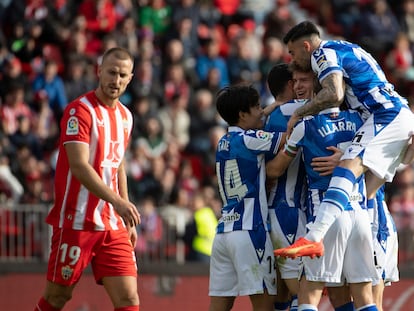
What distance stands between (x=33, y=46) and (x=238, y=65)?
11.2ft

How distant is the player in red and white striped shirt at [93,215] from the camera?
8328 mm

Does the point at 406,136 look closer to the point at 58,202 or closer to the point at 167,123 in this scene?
the point at 58,202

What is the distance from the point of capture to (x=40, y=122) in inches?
602

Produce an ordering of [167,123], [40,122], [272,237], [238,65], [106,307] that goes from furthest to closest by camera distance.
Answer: [238,65]
[167,123]
[40,122]
[106,307]
[272,237]

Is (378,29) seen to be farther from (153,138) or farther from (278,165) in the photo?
(278,165)

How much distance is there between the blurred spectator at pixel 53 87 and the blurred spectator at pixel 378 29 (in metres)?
5.84

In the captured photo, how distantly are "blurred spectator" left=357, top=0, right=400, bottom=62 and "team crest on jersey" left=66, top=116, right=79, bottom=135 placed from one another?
450 inches

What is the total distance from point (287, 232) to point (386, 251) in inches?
29.7

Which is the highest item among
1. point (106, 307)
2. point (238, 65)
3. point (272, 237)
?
point (238, 65)

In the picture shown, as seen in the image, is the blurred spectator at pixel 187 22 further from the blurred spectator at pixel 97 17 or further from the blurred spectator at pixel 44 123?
the blurred spectator at pixel 44 123

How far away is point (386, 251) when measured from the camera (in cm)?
804

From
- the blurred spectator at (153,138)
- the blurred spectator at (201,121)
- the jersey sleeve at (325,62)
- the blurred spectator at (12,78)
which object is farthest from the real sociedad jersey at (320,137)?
the blurred spectator at (201,121)

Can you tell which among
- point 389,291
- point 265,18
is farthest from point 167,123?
point 389,291

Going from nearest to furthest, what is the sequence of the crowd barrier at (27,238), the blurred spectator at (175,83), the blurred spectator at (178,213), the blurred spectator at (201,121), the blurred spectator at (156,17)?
the crowd barrier at (27,238) → the blurred spectator at (178,213) → the blurred spectator at (201,121) → the blurred spectator at (175,83) → the blurred spectator at (156,17)
